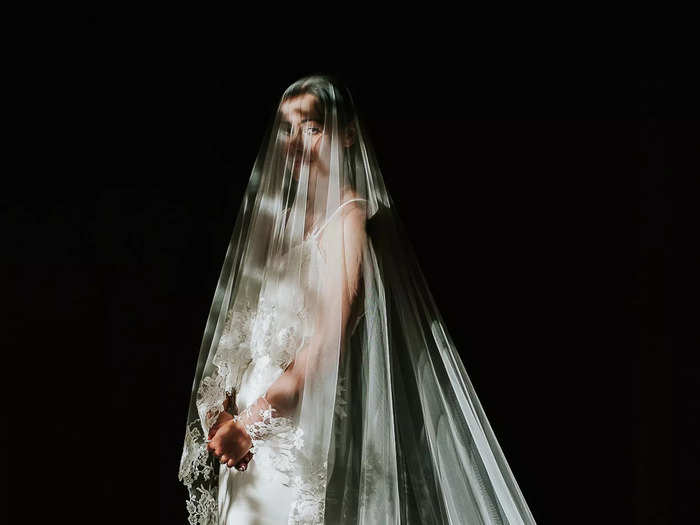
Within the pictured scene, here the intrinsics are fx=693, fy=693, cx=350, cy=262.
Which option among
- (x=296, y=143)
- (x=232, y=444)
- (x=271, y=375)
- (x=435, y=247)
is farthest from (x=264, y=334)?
(x=435, y=247)

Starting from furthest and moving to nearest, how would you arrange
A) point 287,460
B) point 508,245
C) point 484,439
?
point 508,245, point 484,439, point 287,460

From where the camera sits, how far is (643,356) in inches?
64.6

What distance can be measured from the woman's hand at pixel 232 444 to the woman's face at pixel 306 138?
0.42 m

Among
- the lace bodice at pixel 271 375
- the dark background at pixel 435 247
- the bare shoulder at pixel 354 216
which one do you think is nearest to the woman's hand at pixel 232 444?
the lace bodice at pixel 271 375

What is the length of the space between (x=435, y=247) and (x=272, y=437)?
31.8 inches

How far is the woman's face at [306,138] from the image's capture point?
1.15 meters

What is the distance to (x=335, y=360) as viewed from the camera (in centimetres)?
108

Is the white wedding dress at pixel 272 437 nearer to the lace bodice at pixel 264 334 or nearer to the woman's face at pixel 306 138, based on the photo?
the lace bodice at pixel 264 334

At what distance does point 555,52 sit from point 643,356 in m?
0.75

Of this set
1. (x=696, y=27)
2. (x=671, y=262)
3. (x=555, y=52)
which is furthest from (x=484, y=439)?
(x=696, y=27)

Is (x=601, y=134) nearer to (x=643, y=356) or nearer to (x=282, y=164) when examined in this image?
(x=643, y=356)

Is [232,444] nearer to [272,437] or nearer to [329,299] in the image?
[272,437]

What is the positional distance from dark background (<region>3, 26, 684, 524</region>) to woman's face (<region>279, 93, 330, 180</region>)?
511mm

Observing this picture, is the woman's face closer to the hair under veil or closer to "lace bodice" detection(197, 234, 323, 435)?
the hair under veil
